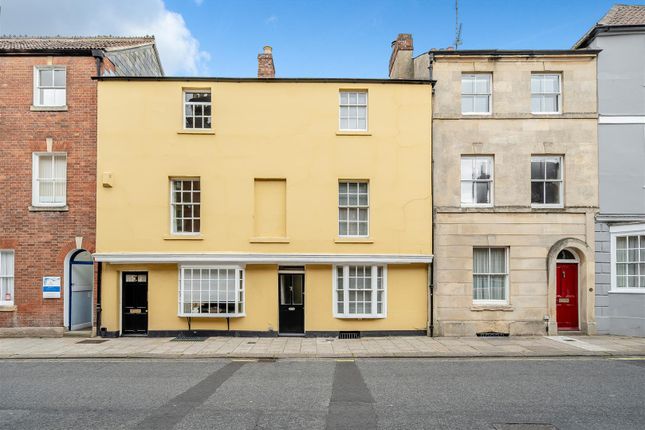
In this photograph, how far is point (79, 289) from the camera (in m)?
16.0

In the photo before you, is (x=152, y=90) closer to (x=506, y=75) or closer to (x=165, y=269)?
(x=165, y=269)

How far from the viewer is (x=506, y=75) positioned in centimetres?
1576

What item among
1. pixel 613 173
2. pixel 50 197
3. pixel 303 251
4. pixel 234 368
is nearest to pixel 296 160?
pixel 303 251

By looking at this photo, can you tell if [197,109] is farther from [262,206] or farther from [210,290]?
[210,290]

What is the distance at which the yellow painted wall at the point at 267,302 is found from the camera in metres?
15.2

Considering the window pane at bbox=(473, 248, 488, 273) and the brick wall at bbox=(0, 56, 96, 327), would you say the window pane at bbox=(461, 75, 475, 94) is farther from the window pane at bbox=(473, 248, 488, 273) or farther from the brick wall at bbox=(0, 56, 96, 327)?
the brick wall at bbox=(0, 56, 96, 327)

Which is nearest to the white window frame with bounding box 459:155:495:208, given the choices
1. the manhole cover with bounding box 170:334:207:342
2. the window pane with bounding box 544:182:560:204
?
the window pane with bounding box 544:182:560:204

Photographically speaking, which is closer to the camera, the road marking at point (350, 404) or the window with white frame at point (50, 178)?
the road marking at point (350, 404)

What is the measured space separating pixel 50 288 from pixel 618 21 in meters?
23.0

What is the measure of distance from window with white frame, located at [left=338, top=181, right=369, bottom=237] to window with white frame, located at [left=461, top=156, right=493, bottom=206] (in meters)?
3.67

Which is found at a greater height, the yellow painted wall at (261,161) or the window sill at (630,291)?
the yellow painted wall at (261,161)

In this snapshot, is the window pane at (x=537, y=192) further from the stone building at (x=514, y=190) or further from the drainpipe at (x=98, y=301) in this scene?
the drainpipe at (x=98, y=301)

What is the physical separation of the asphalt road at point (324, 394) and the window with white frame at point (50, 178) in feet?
20.1

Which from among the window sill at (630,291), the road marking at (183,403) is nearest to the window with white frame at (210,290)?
the road marking at (183,403)
